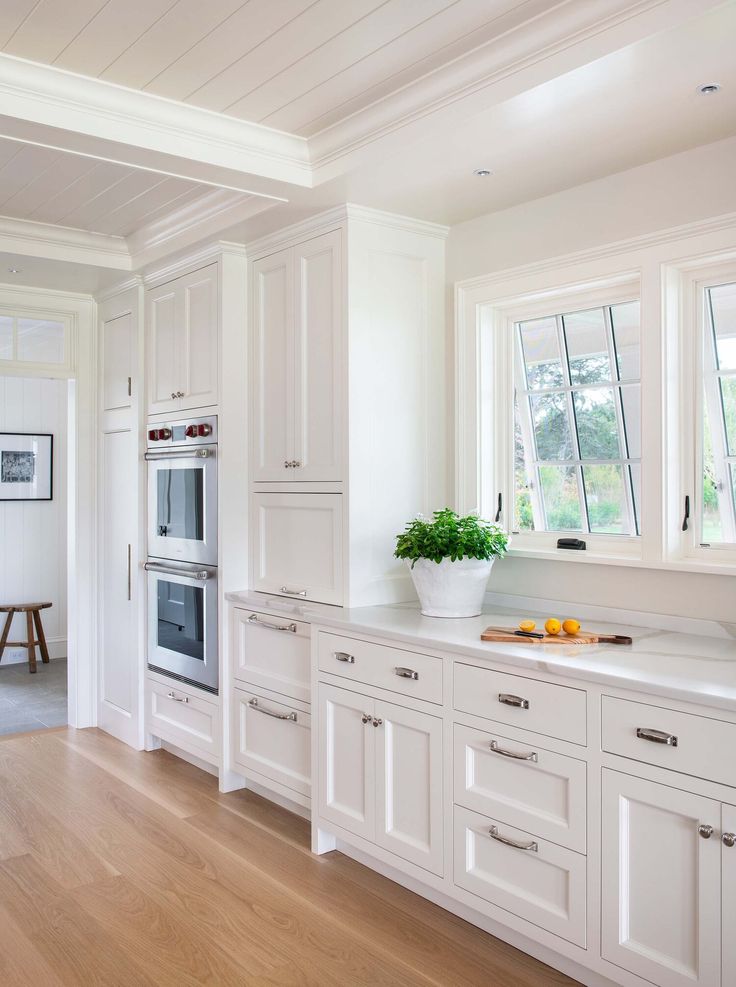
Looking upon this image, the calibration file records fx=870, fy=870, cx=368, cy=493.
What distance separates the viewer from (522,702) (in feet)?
7.75

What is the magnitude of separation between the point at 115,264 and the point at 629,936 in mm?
3536

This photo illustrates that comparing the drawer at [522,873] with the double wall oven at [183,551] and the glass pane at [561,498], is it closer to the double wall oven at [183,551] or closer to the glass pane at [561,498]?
the glass pane at [561,498]

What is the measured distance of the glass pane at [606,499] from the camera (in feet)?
9.98

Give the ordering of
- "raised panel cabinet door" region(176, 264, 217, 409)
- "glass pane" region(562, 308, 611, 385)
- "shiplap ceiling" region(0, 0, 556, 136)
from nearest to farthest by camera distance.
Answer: "shiplap ceiling" region(0, 0, 556, 136) → "glass pane" region(562, 308, 611, 385) → "raised panel cabinet door" region(176, 264, 217, 409)

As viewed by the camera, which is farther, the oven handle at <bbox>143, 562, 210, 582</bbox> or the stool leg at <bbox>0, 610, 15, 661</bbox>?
the stool leg at <bbox>0, 610, 15, 661</bbox>

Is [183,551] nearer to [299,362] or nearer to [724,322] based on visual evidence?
[299,362]

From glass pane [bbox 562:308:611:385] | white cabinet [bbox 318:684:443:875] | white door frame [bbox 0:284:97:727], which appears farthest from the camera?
white door frame [bbox 0:284:97:727]

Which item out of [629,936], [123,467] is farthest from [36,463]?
[629,936]

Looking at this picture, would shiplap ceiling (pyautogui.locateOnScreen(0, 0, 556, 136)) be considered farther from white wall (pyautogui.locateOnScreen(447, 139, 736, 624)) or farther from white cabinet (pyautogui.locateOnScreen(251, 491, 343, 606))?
white cabinet (pyautogui.locateOnScreen(251, 491, 343, 606))

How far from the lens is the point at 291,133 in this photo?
295 centimetres

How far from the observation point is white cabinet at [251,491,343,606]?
3338mm

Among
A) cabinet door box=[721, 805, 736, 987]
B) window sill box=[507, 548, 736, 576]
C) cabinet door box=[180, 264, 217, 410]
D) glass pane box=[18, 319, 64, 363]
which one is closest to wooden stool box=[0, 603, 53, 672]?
glass pane box=[18, 319, 64, 363]

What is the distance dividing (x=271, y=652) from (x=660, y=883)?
1832mm

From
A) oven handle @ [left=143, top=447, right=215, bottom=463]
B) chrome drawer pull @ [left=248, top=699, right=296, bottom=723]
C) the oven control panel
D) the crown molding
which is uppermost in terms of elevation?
the crown molding
